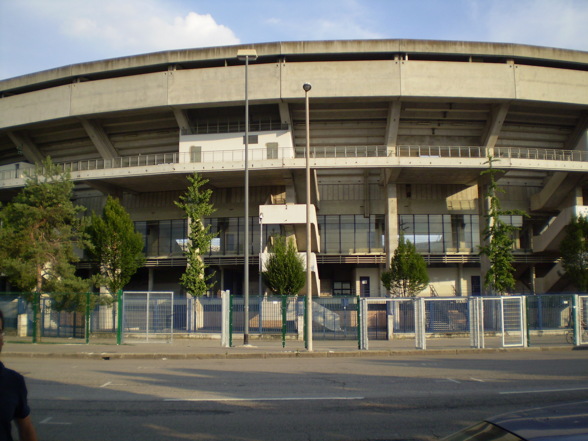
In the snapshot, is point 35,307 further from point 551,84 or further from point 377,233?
point 551,84

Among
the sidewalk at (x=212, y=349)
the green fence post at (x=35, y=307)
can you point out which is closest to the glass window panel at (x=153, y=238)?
the green fence post at (x=35, y=307)

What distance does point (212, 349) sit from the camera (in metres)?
19.4

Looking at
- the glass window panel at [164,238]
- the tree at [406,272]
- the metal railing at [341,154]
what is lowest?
the tree at [406,272]

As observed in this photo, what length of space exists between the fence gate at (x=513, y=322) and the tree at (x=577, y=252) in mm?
15055

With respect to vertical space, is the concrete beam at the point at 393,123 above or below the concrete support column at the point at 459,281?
above

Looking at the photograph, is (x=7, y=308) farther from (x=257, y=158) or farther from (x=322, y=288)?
(x=322, y=288)

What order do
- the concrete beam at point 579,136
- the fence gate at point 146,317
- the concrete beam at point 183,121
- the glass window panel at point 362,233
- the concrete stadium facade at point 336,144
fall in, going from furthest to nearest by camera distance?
the glass window panel at point 362,233
the concrete beam at point 579,136
the concrete beam at point 183,121
the concrete stadium facade at point 336,144
the fence gate at point 146,317

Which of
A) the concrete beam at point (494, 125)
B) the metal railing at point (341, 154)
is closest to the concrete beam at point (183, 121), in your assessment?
the metal railing at point (341, 154)

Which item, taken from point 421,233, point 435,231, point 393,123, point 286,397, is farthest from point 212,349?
point 435,231

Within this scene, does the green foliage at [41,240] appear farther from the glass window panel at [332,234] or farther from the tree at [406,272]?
the glass window panel at [332,234]

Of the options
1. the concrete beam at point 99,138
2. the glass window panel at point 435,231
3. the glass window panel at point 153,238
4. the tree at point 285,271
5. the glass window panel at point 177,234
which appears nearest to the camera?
the tree at point 285,271

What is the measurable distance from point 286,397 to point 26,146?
37.6 metres

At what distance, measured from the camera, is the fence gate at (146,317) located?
21500 millimetres

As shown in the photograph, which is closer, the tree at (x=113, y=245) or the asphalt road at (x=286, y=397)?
the asphalt road at (x=286, y=397)
